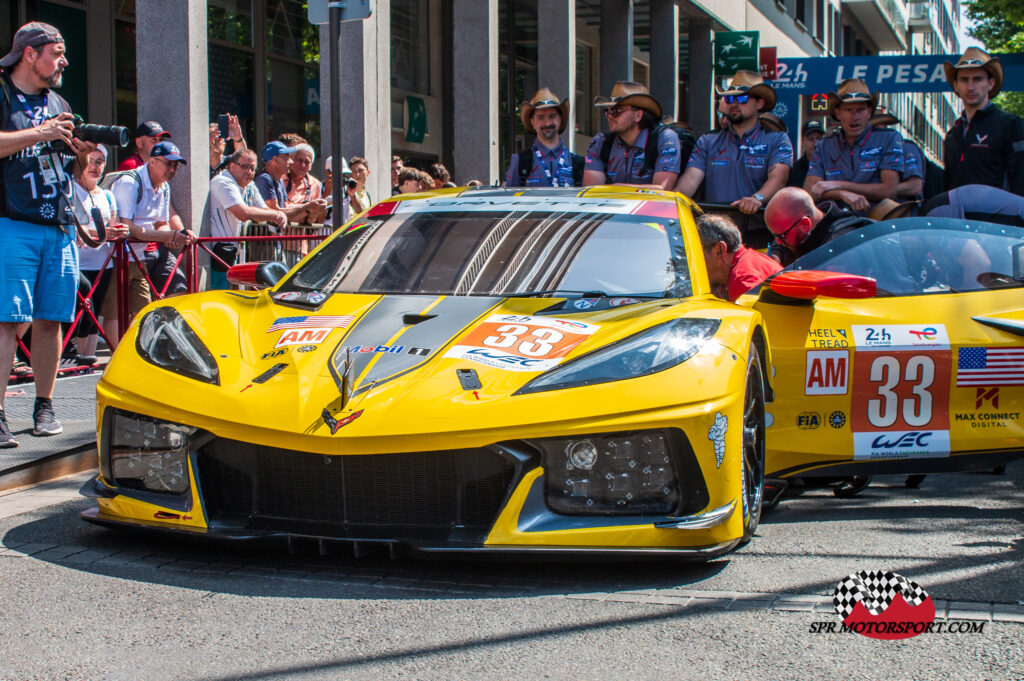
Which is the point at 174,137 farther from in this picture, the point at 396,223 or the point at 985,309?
the point at 985,309

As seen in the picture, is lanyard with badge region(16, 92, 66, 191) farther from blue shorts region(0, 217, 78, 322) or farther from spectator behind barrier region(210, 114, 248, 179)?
spectator behind barrier region(210, 114, 248, 179)

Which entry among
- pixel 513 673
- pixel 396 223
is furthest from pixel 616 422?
pixel 396 223

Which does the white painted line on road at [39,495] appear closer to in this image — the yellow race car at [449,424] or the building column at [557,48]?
the yellow race car at [449,424]

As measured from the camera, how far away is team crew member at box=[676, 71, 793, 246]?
829 centimetres

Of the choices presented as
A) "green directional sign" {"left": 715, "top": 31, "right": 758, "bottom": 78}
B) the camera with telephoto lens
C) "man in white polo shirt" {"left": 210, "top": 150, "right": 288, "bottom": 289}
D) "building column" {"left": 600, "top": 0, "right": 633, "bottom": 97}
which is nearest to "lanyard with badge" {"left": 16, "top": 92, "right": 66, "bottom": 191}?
the camera with telephoto lens

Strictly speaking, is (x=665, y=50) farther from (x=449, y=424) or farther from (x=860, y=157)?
(x=449, y=424)

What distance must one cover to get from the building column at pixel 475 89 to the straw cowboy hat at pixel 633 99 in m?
8.54

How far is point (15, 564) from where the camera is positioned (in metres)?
4.09

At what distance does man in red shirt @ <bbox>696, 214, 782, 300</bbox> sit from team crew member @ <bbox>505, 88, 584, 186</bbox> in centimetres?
299

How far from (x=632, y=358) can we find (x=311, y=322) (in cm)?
127

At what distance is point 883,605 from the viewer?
11.9ft

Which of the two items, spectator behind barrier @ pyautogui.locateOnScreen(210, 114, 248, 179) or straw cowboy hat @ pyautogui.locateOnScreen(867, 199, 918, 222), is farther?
spectator behind barrier @ pyautogui.locateOnScreen(210, 114, 248, 179)

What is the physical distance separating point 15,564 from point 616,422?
211 cm

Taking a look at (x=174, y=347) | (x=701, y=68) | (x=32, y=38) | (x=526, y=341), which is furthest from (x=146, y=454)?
(x=701, y=68)
